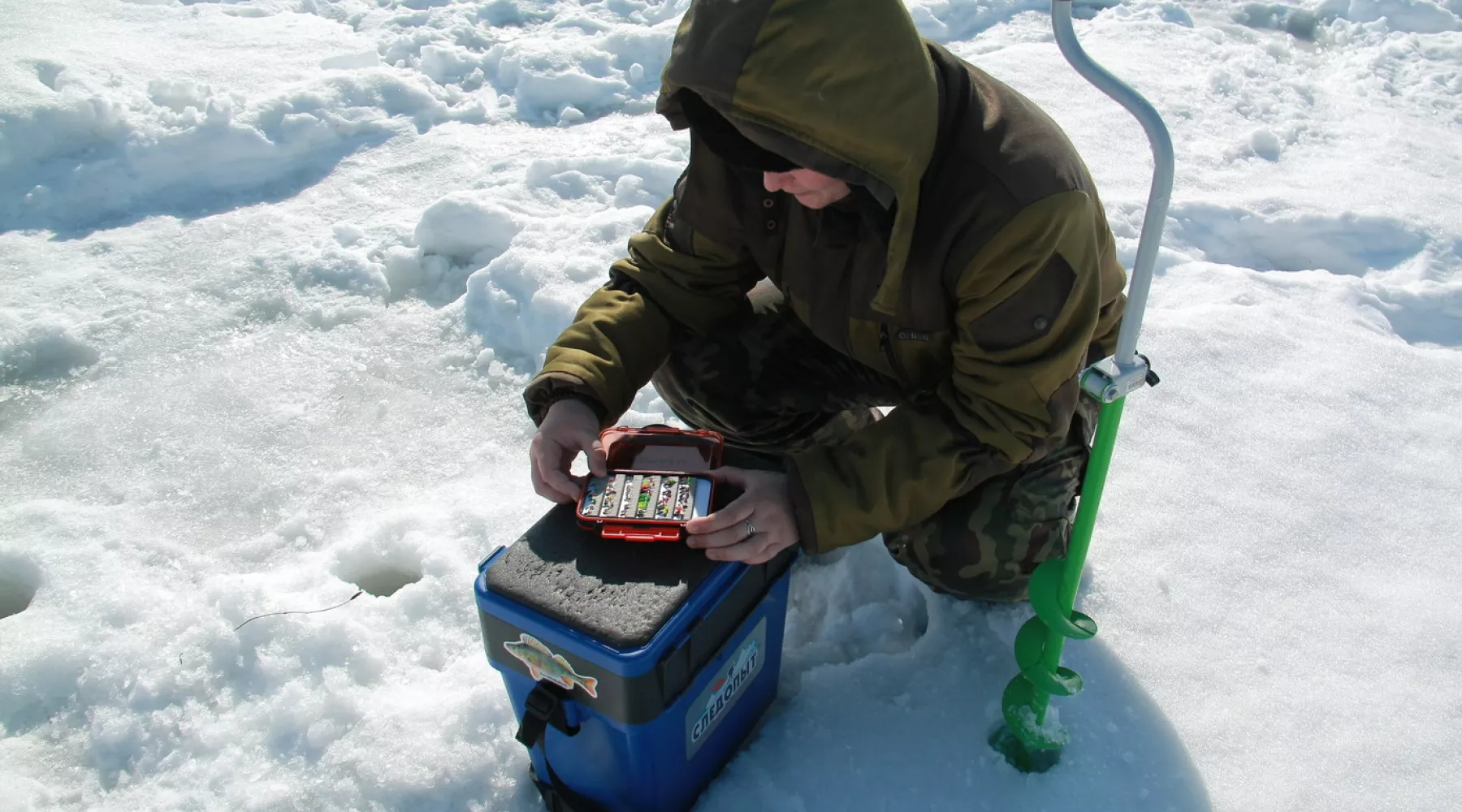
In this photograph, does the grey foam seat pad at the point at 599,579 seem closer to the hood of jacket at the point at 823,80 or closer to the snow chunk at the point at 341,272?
the hood of jacket at the point at 823,80

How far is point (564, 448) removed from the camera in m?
1.57

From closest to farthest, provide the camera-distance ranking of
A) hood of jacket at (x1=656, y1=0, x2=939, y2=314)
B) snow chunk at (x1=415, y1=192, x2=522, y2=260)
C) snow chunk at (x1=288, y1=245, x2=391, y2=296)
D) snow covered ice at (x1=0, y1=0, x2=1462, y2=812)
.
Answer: hood of jacket at (x1=656, y1=0, x2=939, y2=314) → snow covered ice at (x1=0, y1=0, x2=1462, y2=812) → snow chunk at (x1=288, y1=245, x2=391, y2=296) → snow chunk at (x1=415, y1=192, x2=522, y2=260)

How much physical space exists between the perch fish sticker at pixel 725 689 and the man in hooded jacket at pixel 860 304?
17cm

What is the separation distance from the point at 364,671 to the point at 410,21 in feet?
10.3

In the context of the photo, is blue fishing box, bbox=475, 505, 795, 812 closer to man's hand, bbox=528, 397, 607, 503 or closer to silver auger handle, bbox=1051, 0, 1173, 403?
man's hand, bbox=528, 397, 607, 503

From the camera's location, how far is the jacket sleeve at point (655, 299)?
5.39 feet

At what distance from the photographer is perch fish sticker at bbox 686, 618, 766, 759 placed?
4.58ft

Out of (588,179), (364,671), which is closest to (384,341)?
(588,179)

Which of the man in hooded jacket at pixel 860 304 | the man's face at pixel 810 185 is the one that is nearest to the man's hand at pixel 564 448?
the man in hooded jacket at pixel 860 304

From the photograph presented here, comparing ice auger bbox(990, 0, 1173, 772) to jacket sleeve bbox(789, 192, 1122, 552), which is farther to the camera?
jacket sleeve bbox(789, 192, 1122, 552)

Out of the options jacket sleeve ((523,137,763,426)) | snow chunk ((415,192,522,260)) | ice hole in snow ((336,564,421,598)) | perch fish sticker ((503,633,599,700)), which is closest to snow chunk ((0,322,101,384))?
snow chunk ((415,192,522,260))

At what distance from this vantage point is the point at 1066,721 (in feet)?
5.30

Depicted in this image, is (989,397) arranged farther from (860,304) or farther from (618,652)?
(618,652)

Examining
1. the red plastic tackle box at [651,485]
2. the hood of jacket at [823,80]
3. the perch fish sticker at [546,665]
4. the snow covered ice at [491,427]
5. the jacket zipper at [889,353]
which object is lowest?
the snow covered ice at [491,427]
